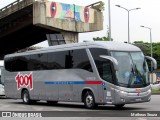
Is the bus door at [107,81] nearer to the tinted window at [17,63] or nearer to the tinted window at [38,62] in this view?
the tinted window at [38,62]

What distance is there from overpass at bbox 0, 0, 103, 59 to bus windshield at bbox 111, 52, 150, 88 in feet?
86.3

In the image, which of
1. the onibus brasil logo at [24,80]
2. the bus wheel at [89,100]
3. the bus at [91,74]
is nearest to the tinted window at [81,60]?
the bus at [91,74]

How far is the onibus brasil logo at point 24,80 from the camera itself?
1007 inches

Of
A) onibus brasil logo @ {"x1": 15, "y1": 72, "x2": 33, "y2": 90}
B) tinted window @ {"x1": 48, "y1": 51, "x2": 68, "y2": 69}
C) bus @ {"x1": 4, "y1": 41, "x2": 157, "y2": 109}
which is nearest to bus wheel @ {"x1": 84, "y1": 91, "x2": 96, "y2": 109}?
bus @ {"x1": 4, "y1": 41, "x2": 157, "y2": 109}

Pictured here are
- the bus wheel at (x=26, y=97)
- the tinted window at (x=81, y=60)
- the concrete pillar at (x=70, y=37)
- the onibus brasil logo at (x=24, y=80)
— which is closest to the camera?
the tinted window at (x=81, y=60)

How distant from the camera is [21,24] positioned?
49.0 m

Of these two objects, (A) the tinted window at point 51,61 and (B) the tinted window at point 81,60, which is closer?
(B) the tinted window at point 81,60

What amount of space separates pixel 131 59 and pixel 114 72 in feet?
4.23

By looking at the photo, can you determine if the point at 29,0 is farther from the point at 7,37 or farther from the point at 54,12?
the point at 7,37

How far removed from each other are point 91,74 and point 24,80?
24.2 feet

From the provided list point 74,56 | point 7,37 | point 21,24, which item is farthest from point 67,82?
point 7,37

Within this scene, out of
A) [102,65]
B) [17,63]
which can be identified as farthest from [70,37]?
[102,65]

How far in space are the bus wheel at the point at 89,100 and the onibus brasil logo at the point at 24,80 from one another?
5909mm

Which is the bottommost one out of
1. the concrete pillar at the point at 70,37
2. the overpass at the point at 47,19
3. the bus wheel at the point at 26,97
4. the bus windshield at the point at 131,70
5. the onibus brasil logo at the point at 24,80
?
the bus wheel at the point at 26,97
